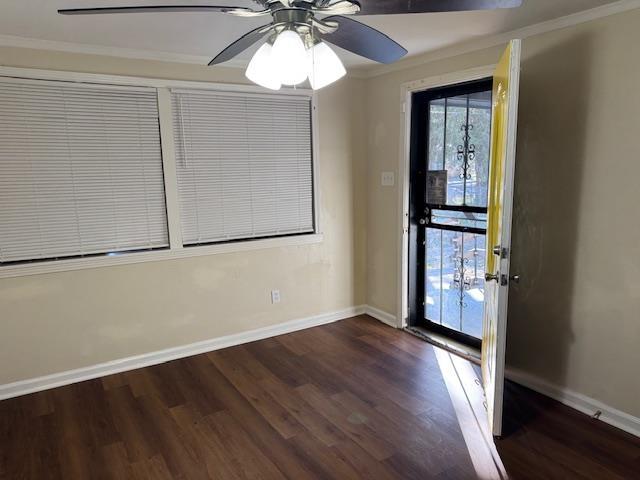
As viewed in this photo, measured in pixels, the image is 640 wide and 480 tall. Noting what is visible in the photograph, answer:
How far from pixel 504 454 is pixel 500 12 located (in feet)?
7.55

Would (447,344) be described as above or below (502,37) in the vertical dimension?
below

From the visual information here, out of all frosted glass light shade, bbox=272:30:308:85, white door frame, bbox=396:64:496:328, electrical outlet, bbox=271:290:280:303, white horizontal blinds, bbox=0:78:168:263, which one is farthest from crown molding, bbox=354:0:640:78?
electrical outlet, bbox=271:290:280:303

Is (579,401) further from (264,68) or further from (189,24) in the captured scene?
(189,24)

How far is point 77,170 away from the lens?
2898 millimetres

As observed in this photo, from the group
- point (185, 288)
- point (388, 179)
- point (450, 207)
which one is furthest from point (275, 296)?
point (450, 207)

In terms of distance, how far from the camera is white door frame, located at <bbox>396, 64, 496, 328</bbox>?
10.6ft

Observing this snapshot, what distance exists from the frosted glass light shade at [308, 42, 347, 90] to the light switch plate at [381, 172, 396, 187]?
2.12m

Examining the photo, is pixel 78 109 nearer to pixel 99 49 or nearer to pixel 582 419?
pixel 99 49

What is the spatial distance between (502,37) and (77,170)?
114 inches

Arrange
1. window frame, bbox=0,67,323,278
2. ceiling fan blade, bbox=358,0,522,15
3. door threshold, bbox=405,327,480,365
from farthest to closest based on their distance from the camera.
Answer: door threshold, bbox=405,327,480,365, window frame, bbox=0,67,323,278, ceiling fan blade, bbox=358,0,522,15

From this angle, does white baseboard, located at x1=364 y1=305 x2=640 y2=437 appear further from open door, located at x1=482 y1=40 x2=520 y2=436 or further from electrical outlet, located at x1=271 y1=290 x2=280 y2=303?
electrical outlet, located at x1=271 y1=290 x2=280 y2=303

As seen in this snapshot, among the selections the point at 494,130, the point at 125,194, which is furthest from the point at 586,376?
the point at 125,194

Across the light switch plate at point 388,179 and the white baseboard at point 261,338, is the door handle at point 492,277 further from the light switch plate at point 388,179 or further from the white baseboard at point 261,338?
the light switch plate at point 388,179

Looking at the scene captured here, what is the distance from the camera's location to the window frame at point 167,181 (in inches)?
110
